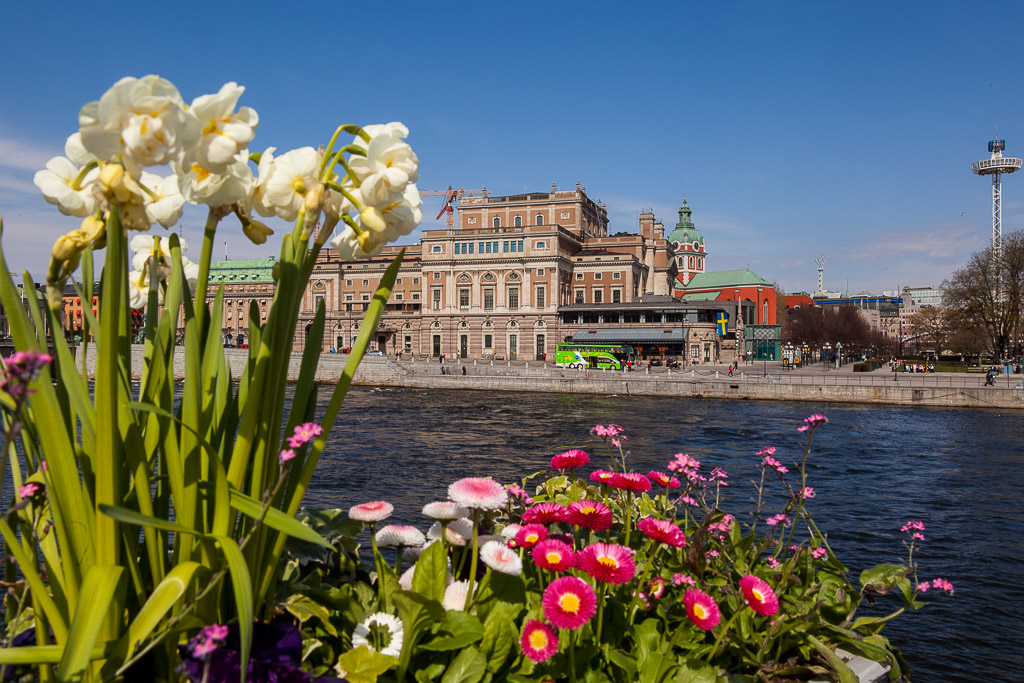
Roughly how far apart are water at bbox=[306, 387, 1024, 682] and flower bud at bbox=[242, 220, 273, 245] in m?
6.59

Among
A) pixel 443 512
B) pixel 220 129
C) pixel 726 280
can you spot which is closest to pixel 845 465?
pixel 443 512

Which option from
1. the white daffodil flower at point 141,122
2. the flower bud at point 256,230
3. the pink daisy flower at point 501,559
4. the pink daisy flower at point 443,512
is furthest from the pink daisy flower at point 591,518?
the white daffodil flower at point 141,122

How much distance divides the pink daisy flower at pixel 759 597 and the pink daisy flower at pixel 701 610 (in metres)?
0.14

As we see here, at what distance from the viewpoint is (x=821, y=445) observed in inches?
800

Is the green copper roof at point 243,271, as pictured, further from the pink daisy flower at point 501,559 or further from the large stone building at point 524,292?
the pink daisy flower at point 501,559

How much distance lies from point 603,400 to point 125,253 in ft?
108

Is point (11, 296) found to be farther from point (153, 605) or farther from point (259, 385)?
point (153, 605)

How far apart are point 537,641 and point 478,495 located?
0.61 m

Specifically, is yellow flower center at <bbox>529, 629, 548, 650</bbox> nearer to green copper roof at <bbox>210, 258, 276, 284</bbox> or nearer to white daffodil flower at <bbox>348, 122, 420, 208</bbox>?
white daffodil flower at <bbox>348, 122, 420, 208</bbox>

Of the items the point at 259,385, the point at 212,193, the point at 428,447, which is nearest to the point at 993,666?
the point at 259,385

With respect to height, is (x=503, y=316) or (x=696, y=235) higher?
(x=696, y=235)

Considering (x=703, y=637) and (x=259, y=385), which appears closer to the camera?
(x=259, y=385)

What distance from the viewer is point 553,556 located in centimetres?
254

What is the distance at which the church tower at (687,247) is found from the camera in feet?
326
